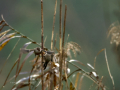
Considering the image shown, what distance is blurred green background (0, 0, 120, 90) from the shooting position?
1.82m

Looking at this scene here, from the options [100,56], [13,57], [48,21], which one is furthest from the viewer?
[100,56]

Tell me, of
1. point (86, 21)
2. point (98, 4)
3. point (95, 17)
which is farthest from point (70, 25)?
point (98, 4)

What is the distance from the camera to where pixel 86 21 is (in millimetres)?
2021

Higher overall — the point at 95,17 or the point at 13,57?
the point at 95,17

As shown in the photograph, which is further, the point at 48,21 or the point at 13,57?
the point at 48,21

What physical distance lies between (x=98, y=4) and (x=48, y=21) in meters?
0.75

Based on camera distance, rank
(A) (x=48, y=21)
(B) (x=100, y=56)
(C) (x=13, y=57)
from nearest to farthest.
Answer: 1. (C) (x=13, y=57)
2. (A) (x=48, y=21)
3. (B) (x=100, y=56)

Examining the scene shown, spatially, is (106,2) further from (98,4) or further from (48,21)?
(48,21)

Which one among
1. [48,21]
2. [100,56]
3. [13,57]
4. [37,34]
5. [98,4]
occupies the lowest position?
[100,56]

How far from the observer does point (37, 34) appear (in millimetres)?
1862

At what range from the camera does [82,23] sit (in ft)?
6.59

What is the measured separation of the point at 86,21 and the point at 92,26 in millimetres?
109

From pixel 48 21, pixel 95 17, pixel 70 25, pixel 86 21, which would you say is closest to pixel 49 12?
pixel 48 21

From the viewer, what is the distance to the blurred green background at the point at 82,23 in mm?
1818
